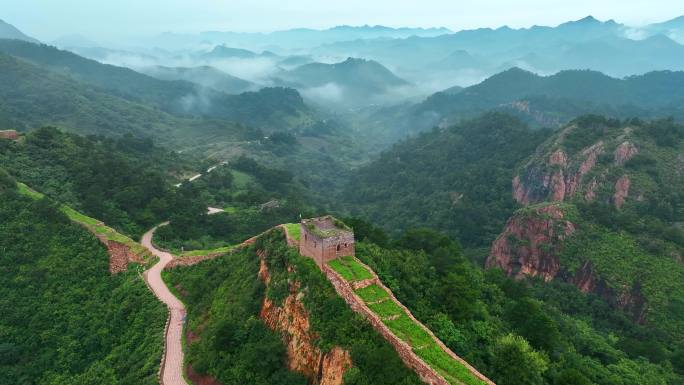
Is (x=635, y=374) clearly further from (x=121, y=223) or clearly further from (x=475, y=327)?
(x=121, y=223)

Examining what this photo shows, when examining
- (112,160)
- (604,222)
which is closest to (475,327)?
(604,222)

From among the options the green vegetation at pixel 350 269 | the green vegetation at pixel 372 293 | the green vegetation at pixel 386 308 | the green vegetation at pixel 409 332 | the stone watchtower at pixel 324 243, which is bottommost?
the green vegetation at pixel 409 332

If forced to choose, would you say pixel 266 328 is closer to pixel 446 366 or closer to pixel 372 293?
pixel 372 293

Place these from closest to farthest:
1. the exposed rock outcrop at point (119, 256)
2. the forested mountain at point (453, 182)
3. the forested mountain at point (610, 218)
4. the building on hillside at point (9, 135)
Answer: the exposed rock outcrop at point (119, 256)
the forested mountain at point (610, 218)
the building on hillside at point (9, 135)
the forested mountain at point (453, 182)

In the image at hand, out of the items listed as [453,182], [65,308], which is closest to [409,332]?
[65,308]

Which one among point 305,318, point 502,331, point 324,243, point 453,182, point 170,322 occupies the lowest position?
point 453,182

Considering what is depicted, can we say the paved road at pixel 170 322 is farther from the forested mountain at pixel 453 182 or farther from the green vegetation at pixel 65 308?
the forested mountain at pixel 453 182

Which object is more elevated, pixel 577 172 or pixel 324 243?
pixel 324 243

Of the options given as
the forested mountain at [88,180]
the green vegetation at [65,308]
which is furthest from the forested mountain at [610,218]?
the forested mountain at [88,180]
